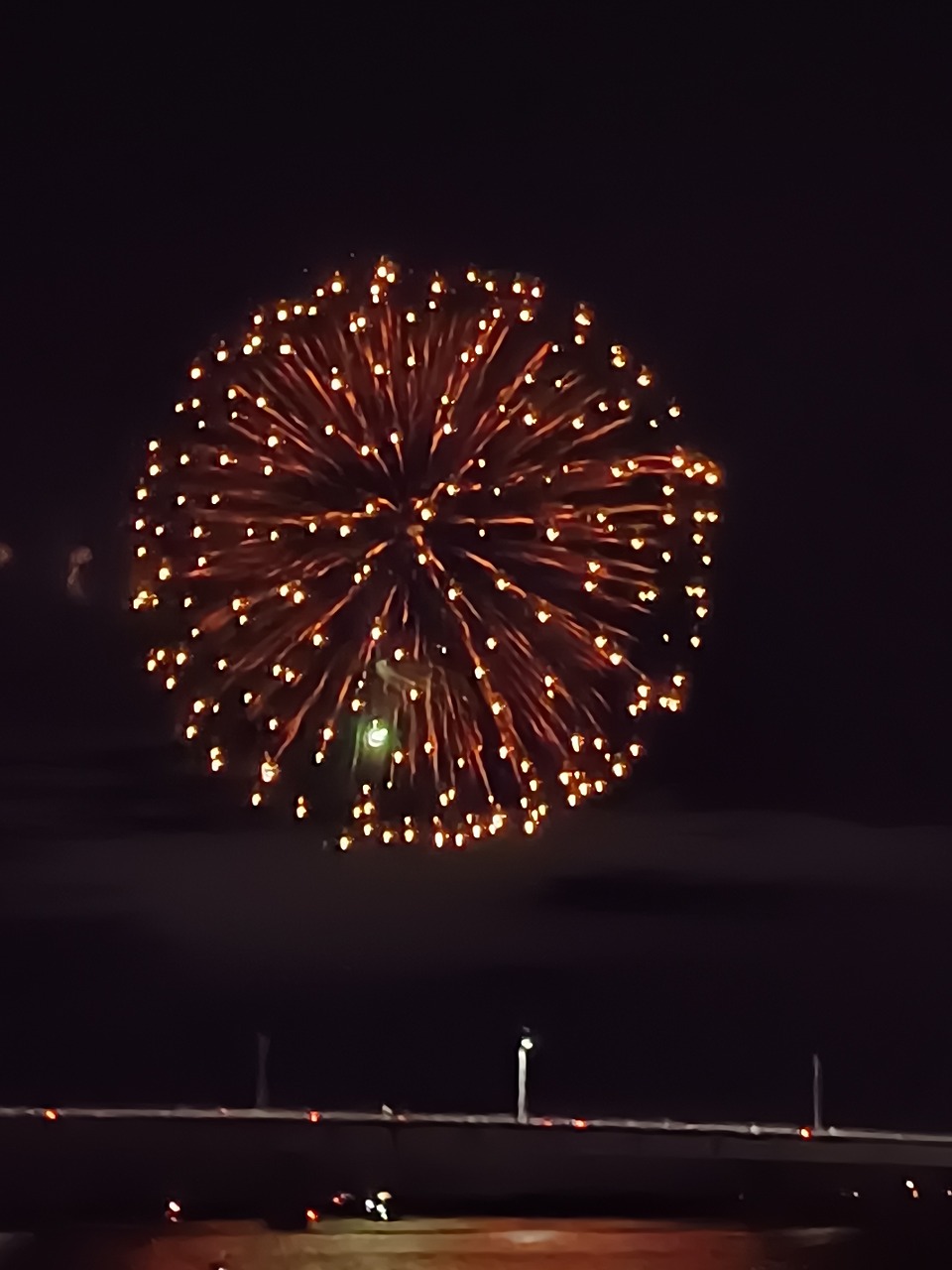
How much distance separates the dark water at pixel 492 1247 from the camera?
3047 centimetres

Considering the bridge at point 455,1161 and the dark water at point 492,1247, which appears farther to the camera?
the bridge at point 455,1161

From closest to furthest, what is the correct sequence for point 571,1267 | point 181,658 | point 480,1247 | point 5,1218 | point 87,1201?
point 181,658, point 571,1267, point 480,1247, point 5,1218, point 87,1201

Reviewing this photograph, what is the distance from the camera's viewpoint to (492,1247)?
106ft

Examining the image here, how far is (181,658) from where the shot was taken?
26.8 meters

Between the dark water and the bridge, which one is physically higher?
the bridge

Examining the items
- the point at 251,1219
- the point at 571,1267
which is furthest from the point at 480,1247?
the point at 251,1219

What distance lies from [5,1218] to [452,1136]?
28.1ft

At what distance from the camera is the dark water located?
3047cm

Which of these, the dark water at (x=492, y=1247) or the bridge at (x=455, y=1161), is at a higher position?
the bridge at (x=455, y=1161)

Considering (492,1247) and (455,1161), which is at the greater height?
(455,1161)

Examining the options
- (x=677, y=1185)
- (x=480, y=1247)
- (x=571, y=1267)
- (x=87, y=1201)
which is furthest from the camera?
(x=677, y=1185)

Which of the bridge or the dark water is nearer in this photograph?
the dark water

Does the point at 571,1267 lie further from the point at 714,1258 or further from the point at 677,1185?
the point at 677,1185

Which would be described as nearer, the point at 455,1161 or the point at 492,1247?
the point at 492,1247
